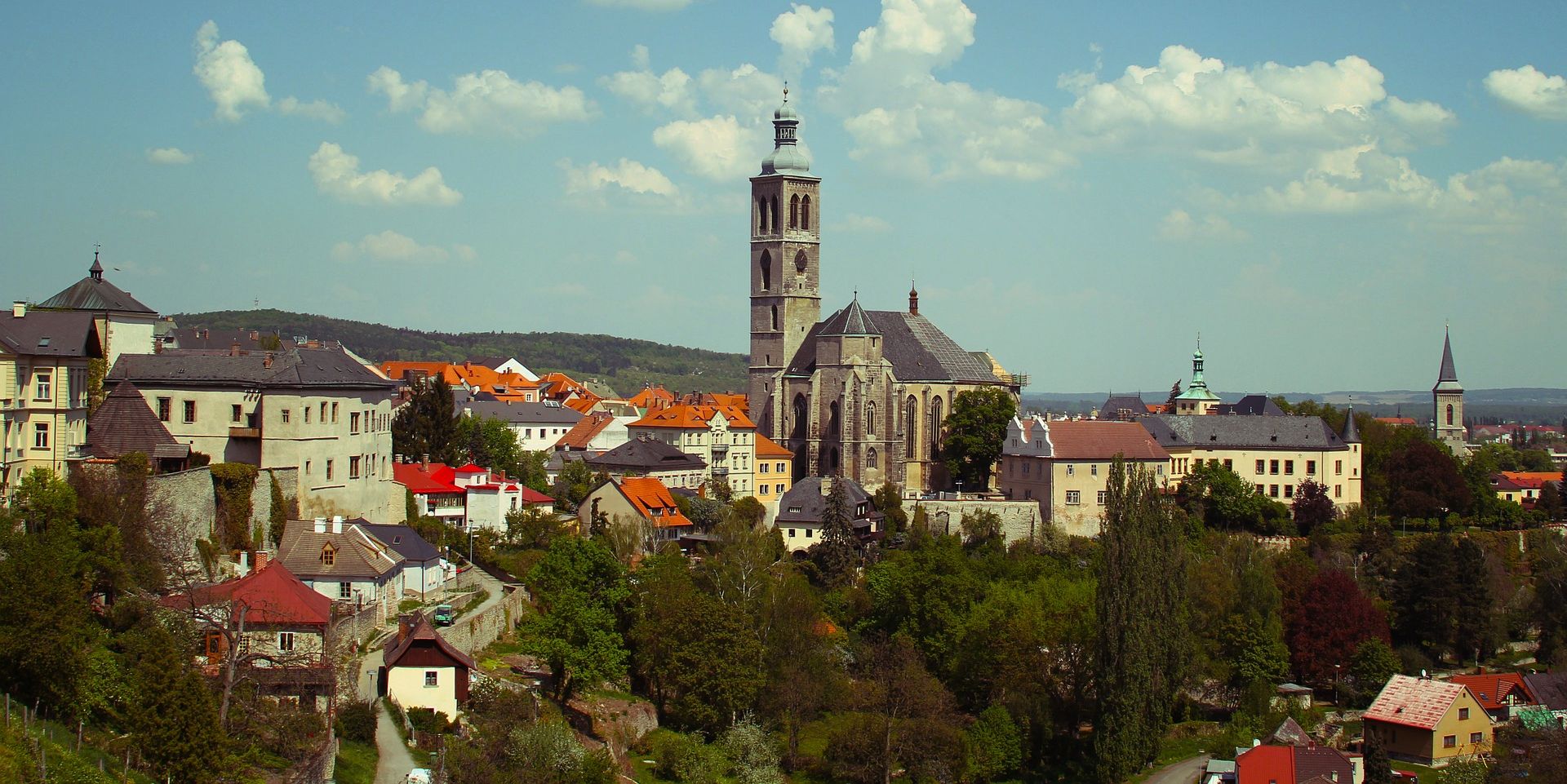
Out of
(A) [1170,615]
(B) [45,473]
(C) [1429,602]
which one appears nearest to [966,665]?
(A) [1170,615]

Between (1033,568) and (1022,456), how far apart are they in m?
12.2

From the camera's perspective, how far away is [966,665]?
5769cm

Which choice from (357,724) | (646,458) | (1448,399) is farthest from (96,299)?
(1448,399)

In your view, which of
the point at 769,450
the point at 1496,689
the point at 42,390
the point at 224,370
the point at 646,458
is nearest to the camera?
the point at 42,390

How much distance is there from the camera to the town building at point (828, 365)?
82938mm

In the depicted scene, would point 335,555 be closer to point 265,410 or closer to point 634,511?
point 265,410

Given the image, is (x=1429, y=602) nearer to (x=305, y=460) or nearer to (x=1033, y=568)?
(x=1033, y=568)

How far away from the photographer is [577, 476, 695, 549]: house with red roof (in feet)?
217

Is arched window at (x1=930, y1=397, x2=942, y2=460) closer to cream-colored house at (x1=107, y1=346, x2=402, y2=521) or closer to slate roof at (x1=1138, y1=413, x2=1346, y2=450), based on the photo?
slate roof at (x1=1138, y1=413, x2=1346, y2=450)

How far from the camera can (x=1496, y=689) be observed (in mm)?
58438

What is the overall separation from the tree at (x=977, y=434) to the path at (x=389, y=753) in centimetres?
4723

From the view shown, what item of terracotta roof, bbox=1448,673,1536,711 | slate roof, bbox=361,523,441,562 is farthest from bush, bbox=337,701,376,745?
terracotta roof, bbox=1448,673,1536,711

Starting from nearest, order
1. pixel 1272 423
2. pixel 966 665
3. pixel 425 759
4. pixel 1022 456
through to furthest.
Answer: pixel 425 759 → pixel 966 665 → pixel 1022 456 → pixel 1272 423

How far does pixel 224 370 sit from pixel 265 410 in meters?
2.02
